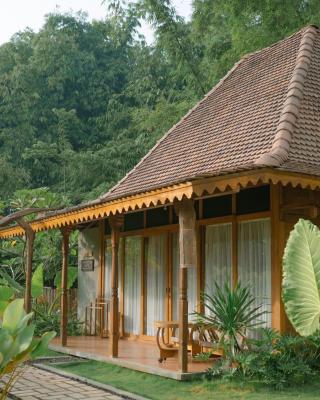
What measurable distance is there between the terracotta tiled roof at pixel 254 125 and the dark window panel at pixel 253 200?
1.64ft

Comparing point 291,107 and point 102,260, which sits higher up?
point 291,107

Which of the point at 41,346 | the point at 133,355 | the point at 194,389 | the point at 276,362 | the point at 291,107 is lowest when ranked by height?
the point at 194,389

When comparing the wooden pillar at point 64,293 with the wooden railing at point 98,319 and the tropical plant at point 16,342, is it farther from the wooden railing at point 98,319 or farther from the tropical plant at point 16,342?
the tropical plant at point 16,342

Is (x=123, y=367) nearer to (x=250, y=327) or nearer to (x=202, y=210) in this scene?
(x=250, y=327)

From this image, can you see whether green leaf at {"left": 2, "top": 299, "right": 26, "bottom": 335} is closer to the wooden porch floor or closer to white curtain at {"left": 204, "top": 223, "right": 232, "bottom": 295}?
the wooden porch floor

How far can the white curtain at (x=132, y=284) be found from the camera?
1273 cm

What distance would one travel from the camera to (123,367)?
30.7ft

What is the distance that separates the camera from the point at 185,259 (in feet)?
27.0

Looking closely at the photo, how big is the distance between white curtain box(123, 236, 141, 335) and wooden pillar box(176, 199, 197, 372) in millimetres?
4462

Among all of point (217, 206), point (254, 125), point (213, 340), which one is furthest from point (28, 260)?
point (254, 125)

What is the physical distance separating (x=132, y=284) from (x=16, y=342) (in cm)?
752

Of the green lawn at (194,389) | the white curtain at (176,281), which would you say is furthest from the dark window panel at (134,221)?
the green lawn at (194,389)

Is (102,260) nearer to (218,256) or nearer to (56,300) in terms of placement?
(56,300)

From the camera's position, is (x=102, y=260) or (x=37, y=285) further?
(x=37, y=285)
